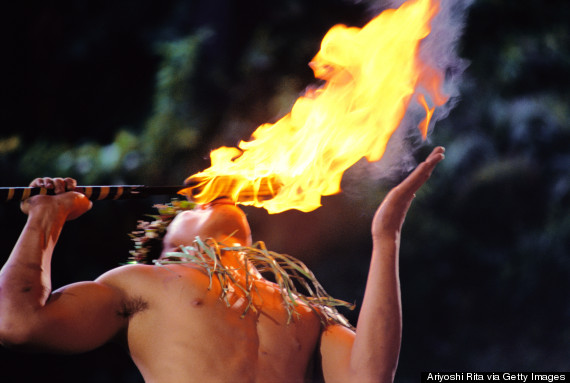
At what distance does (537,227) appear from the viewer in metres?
5.19

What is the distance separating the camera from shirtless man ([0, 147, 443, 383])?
152 cm

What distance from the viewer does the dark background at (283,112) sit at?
4285mm

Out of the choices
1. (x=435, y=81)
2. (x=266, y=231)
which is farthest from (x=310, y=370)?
(x=266, y=231)

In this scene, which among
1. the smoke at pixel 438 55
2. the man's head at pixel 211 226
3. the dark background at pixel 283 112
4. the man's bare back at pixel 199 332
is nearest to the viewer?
the man's bare back at pixel 199 332

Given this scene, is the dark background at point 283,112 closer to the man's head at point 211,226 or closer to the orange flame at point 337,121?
the orange flame at point 337,121

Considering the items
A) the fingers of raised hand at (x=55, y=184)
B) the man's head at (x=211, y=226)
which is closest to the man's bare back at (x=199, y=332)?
the man's head at (x=211, y=226)

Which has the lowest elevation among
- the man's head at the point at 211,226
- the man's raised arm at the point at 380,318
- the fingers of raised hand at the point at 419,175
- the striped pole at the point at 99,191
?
the man's raised arm at the point at 380,318

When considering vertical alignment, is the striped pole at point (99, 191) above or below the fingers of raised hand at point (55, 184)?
below

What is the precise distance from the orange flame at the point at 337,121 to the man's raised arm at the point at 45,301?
1.69 ft

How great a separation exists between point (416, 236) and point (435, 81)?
9.00 ft

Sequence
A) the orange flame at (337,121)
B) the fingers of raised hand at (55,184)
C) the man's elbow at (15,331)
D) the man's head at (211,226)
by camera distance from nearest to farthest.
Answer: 1. the man's elbow at (15,331)
2. the fingers of raised hand at (55,184)
3. the man's head at (211,226)
4. the orange flame at (337,121)

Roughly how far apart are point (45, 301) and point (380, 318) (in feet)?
2.83

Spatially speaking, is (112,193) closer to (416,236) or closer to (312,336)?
(312,336)

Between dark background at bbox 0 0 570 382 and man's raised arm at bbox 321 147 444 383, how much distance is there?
233 cm
